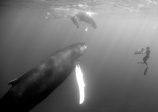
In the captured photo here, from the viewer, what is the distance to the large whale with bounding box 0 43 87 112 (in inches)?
145

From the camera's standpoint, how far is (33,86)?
3.93 m

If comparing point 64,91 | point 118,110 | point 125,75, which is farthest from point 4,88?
point 125,75

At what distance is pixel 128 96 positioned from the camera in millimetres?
21781

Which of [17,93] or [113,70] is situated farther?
[113,70]

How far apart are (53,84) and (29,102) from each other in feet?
2.44

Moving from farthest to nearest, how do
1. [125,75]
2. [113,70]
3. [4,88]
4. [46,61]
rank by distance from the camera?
[113,70] → [125,75] → [4,88] → [46,61]

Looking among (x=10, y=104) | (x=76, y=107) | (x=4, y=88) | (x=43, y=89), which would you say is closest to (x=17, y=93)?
(x=10, y=104)

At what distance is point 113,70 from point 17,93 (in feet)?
104

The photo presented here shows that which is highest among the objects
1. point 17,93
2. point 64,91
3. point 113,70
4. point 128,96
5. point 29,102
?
point 17,93

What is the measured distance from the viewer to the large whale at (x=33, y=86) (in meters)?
3.69

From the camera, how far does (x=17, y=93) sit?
3766 mm

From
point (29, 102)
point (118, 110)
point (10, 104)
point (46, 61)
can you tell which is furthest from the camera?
point (118, 110)

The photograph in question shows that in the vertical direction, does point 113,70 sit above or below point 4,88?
below

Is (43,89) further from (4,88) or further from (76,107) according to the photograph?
(4,88)
